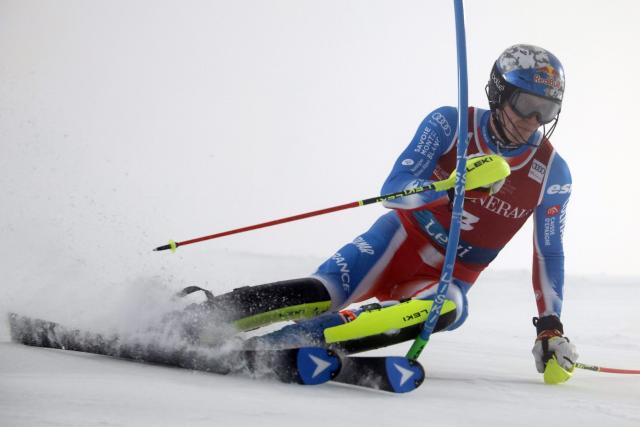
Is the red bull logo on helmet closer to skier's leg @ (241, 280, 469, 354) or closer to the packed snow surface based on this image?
skier's leg @ (241, 280, 469, 354)

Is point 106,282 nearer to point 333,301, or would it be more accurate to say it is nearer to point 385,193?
point 333,301

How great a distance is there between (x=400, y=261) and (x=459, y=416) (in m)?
1.33

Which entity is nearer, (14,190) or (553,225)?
(553,225)

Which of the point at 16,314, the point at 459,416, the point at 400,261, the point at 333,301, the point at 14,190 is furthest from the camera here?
the point at 14,190

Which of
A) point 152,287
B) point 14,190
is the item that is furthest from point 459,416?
point 14,190

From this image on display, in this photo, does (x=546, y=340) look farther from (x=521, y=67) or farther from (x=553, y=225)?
(x=521, y=67)

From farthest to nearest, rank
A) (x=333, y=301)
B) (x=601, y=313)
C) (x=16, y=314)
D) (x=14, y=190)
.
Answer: (x=601, y=313) → (x=14, y=190) → (x=333, y=301) → (x=16, y=314)

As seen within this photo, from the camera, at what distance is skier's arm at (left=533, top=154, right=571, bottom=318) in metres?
3.26

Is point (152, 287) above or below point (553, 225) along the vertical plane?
below

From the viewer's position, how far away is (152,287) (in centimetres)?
262

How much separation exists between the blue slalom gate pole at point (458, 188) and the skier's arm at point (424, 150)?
0.83 ft

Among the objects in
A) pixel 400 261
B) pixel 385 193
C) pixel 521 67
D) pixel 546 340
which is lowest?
pixel 546 340

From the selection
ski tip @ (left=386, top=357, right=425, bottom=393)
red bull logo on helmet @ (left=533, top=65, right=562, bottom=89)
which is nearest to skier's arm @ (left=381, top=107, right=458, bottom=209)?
red bull logo on helmet @ (left=533, top=65, right=562, bottom=89)

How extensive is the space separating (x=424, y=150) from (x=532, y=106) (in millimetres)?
479
